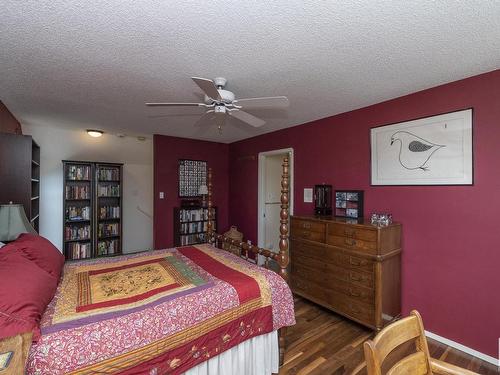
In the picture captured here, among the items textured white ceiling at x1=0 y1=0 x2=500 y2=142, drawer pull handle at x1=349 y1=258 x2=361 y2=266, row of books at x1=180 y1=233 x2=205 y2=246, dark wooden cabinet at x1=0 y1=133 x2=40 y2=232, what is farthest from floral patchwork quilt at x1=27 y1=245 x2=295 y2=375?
row of books at x1=180 y1=233 x2=205 y2=246

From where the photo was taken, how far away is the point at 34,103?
292 cm

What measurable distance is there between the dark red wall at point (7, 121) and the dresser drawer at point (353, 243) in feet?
13.1

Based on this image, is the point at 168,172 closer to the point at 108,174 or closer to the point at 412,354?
the point at 108,174

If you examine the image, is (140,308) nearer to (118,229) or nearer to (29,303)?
(29,303)

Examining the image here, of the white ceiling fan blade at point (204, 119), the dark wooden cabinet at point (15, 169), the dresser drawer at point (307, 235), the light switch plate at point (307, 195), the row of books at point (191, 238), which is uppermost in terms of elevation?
the white ceiling fan blade at point (204, 119)

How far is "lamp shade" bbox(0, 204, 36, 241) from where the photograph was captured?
86.8 inches

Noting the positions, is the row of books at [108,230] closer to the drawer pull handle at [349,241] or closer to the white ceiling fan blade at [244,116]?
the white ceiling fan blade at [244,116]

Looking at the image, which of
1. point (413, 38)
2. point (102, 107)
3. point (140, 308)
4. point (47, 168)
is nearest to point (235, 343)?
point (140, 308)

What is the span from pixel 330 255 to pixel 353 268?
0.29m

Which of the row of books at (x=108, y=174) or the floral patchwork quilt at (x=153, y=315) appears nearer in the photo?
the floral patchwork quilt at (x=153, y=315)

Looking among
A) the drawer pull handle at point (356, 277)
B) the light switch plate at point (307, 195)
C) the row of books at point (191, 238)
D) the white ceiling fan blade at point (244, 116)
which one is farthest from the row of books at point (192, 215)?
the drawer pull handle at point (356, 277)

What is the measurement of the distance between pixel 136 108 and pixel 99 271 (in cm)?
195

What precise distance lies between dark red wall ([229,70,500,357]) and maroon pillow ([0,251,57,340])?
3079 mm

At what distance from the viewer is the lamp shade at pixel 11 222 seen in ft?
7.24
